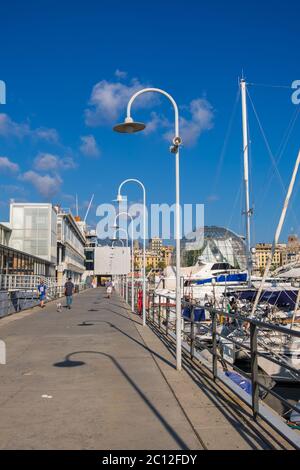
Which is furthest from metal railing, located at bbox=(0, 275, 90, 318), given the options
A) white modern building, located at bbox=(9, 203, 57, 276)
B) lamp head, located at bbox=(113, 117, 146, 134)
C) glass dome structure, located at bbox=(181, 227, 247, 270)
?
glass dome structure, located at bbox=(181, 227, 247, 270)

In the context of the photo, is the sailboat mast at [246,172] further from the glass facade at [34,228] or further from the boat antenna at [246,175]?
the glass facade at [34,228]

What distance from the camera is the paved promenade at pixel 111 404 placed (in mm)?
5148

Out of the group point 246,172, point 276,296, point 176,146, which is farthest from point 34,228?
point 176,146

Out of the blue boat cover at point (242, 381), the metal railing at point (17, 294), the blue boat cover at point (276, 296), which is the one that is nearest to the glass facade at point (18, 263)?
the metal railing at point (17, 294)

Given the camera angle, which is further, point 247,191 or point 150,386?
point 247,191

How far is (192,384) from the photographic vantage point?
8.05m

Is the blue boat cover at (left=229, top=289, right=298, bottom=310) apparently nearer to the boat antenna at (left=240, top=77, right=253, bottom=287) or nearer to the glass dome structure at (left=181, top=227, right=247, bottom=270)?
the boat antenna at (left=240, top=77, right=253, bottom=287)

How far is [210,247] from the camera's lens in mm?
73875

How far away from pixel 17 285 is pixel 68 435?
27.1 metres

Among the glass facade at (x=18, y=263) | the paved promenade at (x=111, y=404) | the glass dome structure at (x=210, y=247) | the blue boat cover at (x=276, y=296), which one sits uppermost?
the glass dome structure at (x=210, y=247)

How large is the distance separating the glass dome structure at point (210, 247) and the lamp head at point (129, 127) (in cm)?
5503

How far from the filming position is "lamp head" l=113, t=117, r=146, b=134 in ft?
32.8
